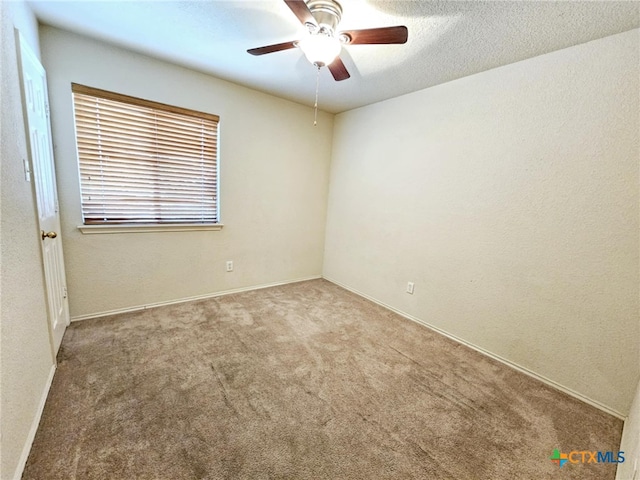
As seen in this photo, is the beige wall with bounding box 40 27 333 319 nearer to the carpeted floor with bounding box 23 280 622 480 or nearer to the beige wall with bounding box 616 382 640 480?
the carpeted floor with bounding box 23 280 622 480

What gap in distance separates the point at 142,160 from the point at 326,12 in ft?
6.68

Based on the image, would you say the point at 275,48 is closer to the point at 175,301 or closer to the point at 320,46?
the point at 320,46

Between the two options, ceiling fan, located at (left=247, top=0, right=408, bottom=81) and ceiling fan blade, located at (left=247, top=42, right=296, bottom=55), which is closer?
ceiling fan, located at (left=247, top=0, right=408, bottom=81)

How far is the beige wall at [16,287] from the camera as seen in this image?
1.11m

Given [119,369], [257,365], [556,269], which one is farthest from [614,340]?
[119,369]

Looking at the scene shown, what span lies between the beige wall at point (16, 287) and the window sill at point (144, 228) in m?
0.83

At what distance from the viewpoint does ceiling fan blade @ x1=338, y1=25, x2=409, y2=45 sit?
4.57ft

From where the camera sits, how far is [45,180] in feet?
6.08

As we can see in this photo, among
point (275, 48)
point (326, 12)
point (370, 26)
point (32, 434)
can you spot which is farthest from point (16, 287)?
point (370, 26)

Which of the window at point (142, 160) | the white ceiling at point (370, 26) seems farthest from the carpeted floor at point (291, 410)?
the white ceiling at point (370, 26)

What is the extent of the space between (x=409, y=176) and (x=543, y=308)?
63.9 inches

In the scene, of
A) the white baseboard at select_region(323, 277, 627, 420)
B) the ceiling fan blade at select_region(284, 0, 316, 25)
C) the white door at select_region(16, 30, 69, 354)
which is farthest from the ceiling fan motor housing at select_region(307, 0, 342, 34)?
the white baseboard at select_region(323, 277, 627, 420)

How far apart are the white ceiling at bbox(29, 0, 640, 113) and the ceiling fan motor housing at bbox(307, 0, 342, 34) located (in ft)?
0.21

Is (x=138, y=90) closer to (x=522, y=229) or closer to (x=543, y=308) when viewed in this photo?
(x=522, y=229)
